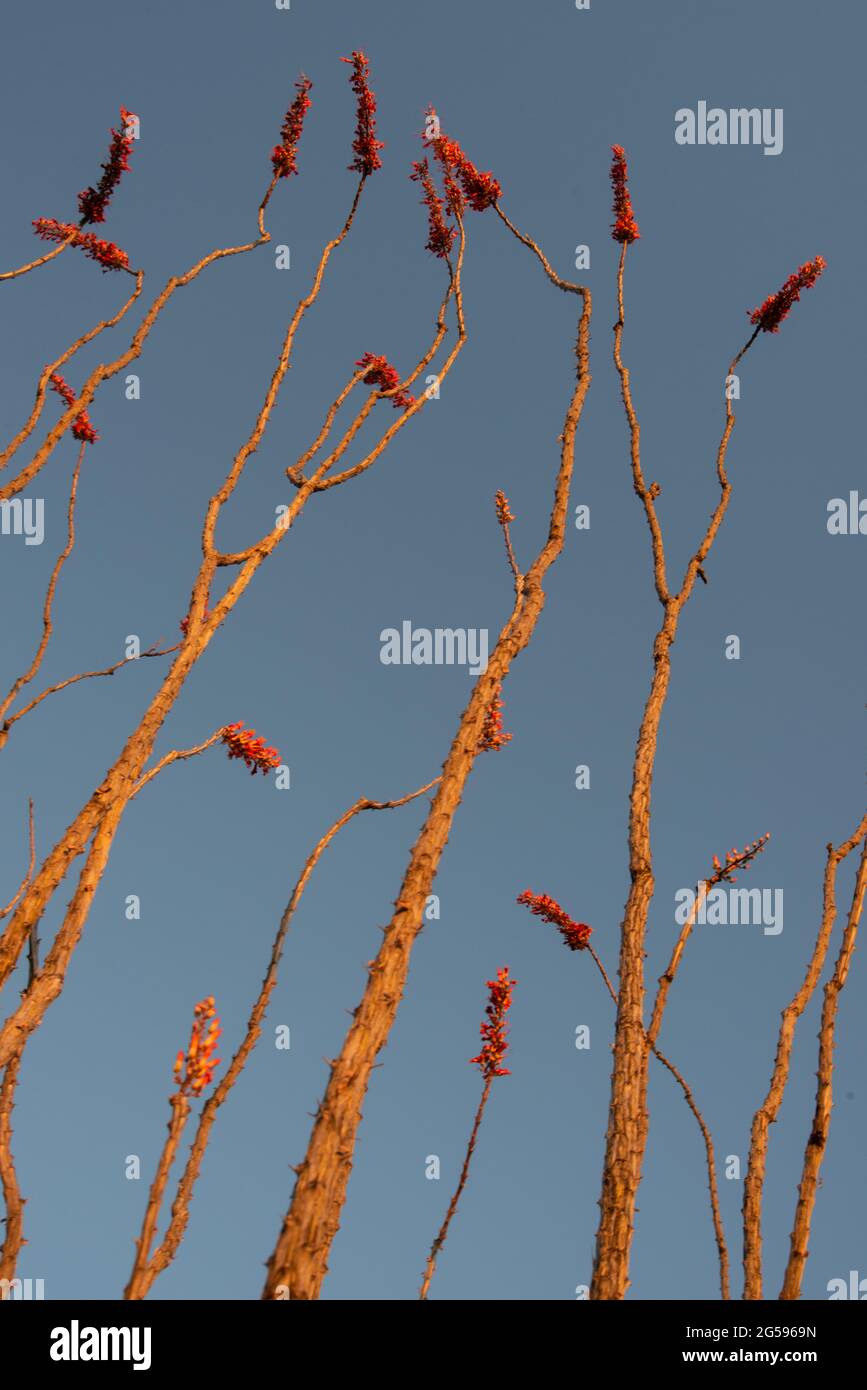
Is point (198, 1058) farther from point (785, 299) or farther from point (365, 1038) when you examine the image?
point (785, 299)

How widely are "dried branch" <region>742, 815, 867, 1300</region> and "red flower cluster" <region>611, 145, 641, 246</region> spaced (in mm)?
6646

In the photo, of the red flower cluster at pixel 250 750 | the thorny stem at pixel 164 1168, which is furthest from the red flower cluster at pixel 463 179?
the thorny stem at pixel 164 1168

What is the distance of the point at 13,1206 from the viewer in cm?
507

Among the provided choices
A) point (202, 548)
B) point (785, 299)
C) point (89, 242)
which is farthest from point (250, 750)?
point (785, 299)

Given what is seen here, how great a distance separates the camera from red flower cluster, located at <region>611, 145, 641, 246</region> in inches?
391

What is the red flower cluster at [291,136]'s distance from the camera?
27.3 feet

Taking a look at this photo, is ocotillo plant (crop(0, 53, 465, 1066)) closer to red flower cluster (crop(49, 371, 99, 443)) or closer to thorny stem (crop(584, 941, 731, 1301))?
red flower cluster (crop(49, 371, 99, 443))

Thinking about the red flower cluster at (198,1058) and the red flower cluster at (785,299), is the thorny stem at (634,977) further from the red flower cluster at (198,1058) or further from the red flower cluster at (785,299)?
the red flower cluster at (198,1058)

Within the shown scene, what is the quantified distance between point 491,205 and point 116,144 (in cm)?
346

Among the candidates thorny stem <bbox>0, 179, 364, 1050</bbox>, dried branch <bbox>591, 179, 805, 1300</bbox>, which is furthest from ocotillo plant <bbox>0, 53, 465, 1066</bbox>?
dried branch <bbox>591, 179, 805, 1300</bbox>

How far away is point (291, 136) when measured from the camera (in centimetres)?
841

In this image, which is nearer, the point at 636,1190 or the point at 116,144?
the point at 636,1190
